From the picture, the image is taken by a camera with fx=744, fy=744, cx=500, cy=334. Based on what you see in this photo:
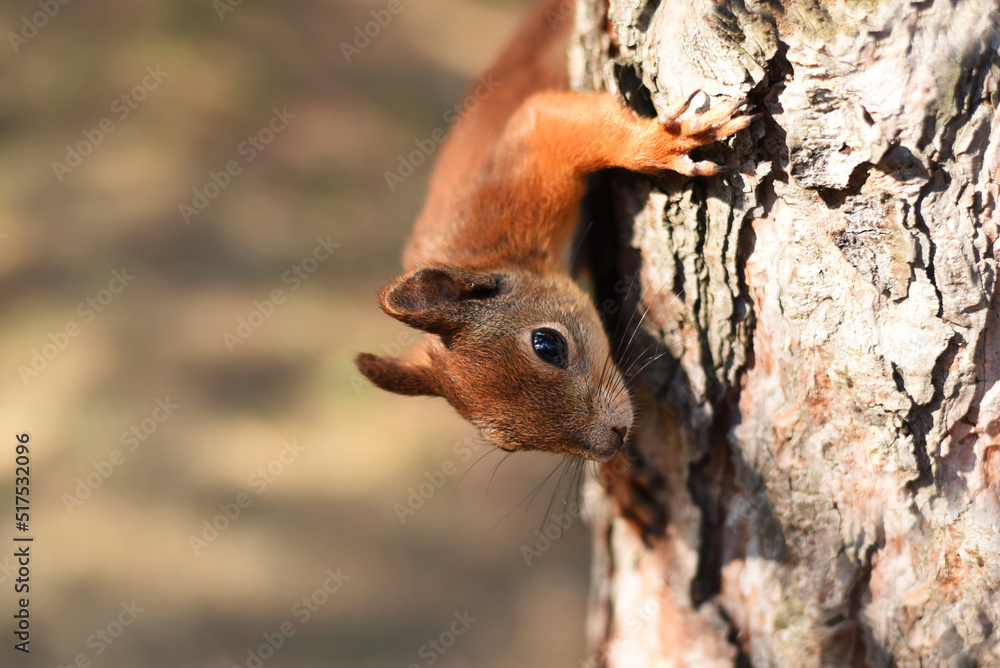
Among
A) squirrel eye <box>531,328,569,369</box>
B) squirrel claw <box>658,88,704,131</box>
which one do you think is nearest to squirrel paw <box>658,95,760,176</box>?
squirrel claw <box>658,88,704,131</box>

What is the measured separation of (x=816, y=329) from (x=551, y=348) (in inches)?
31.3

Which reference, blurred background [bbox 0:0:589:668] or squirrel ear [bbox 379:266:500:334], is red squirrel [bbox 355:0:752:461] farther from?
blurred background [bbox 0:0:589:668]

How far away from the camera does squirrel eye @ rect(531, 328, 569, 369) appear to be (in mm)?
2324

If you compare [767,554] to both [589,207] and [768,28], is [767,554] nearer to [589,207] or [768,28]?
[589,207]

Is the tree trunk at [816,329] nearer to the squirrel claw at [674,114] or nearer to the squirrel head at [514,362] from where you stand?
the squirrel claw at [674,114]

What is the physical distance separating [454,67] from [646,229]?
355 centimetres

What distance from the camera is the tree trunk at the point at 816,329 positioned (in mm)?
1526

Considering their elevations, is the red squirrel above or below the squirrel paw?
below

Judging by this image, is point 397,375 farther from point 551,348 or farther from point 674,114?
point 674,114

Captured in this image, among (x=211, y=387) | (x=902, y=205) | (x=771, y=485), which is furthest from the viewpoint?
(x=211, y=387)

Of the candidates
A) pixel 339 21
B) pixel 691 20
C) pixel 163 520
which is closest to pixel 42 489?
pixel 163 520

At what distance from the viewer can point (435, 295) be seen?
7.40 feet

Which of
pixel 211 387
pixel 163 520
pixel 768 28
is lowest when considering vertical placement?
pixel 163 520

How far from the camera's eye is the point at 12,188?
4.73 meters
